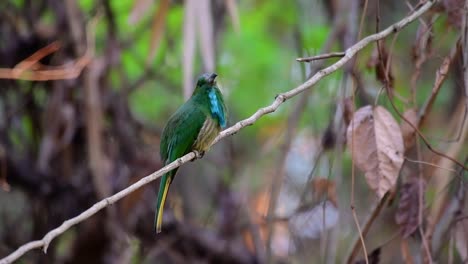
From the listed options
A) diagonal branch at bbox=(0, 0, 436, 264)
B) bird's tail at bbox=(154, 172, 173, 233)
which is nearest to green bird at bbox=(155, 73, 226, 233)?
bird's tail at bbox=(154, 172, 173, 233)

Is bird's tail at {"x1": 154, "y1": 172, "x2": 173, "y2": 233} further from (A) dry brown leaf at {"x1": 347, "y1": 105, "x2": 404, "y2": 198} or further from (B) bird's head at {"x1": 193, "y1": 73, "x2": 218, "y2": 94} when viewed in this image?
(A) dry brown leaf at {"x1": 347, "y1": 105, "x2": 404, "y2": 198}

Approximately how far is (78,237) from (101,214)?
21 cm

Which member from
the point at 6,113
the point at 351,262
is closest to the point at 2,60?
the point at 6,113

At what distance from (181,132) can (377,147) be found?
0.98 m

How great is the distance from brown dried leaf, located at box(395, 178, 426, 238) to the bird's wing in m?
0.94

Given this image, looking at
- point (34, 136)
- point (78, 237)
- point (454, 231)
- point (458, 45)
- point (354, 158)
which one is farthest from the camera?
point (34, 136)

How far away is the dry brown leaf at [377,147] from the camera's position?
2.85 meters

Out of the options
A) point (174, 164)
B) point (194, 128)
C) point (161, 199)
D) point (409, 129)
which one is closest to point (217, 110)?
point (194, 128)

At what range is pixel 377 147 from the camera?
2871 millimetres

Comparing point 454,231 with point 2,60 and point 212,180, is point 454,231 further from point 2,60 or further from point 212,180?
point 212,180

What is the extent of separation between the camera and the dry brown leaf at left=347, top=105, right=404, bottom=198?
285 cm

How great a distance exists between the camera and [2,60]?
5344 mm

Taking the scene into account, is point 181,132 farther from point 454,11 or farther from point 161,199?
point 454,11

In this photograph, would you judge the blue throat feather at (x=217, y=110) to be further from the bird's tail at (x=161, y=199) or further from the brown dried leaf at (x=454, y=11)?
the brown dried leaf at (x=454, y=11)
